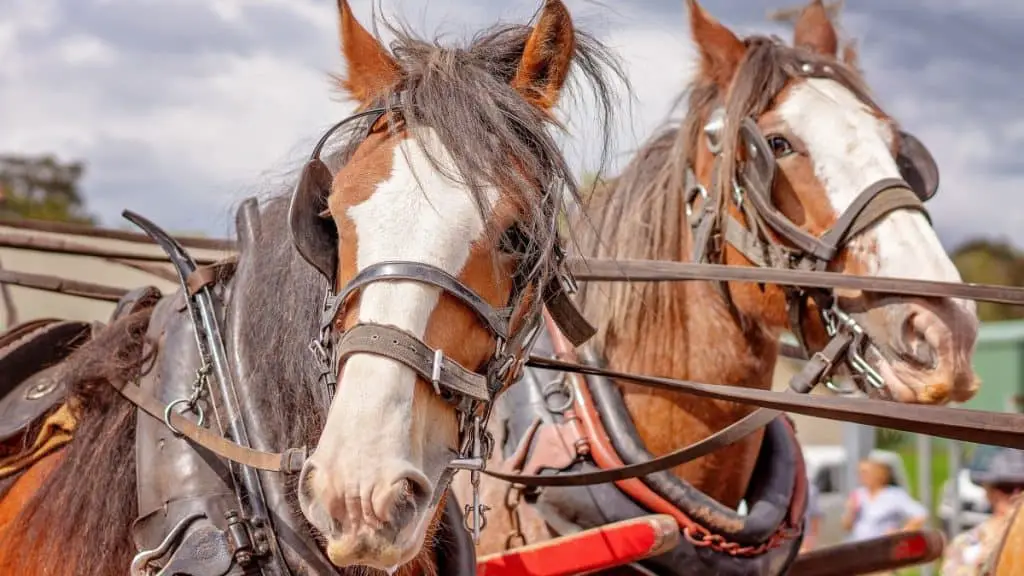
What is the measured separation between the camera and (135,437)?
7.20 ft

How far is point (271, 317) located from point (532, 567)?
93 centimetres

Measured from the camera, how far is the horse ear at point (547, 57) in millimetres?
2203

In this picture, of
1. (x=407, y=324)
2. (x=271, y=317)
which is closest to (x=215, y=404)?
(x=271, y=317)

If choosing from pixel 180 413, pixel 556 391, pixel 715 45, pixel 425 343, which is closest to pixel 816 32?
pixel 715 45

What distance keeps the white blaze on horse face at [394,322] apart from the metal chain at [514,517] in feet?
4.34

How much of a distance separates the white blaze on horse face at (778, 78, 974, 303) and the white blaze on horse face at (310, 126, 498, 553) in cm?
140

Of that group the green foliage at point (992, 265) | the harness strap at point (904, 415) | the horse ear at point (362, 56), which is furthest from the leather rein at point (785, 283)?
the green foliage at point (992, 265)

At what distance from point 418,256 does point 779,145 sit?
170cm

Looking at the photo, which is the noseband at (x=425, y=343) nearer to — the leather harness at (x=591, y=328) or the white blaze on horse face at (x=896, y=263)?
the leather harness at (x=591, y=328)

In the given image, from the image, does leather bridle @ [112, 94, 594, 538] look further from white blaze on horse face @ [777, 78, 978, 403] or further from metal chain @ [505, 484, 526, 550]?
white blaze on horse face @ [777, 78, 978, 403]

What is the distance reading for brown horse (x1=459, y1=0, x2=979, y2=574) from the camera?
2.83 m

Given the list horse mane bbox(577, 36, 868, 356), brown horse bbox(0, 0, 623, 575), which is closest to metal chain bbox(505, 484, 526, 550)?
horse mane bbox(577, 36, 868, 356)

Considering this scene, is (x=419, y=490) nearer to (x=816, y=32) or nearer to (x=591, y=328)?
(x=591, y=328)

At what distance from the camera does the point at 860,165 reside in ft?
9.69
